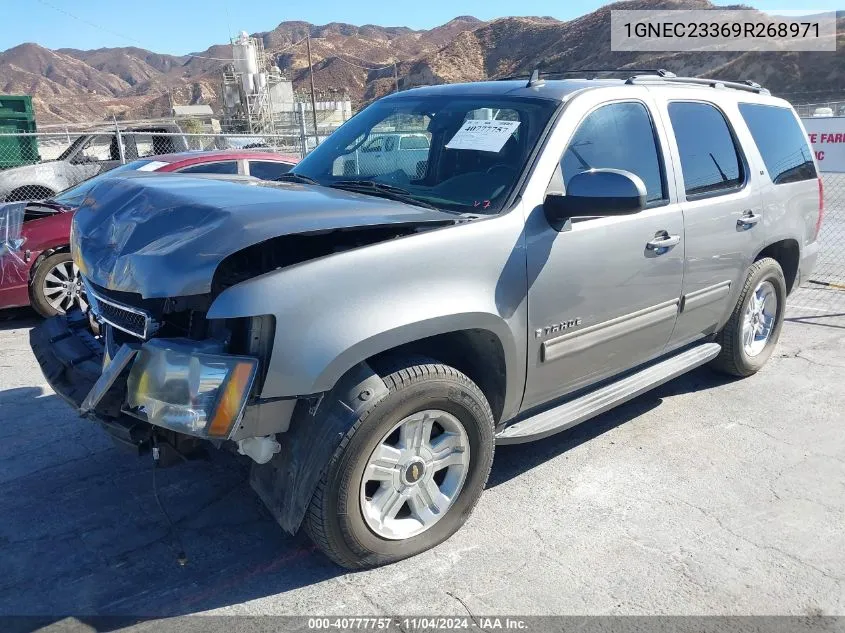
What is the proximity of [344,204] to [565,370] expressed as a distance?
1.37 m

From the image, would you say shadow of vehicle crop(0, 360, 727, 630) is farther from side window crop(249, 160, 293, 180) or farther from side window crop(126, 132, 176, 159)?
side window crop(126, 132, 176, 159)

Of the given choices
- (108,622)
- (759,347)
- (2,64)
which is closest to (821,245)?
(759,347)

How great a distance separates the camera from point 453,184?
11.1 feet

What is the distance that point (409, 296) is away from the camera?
8.94 ft

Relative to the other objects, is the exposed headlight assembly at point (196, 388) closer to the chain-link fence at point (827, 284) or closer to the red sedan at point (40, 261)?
the red sedan at point (40, 261)

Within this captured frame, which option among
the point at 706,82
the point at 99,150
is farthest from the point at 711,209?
the point at 99,150

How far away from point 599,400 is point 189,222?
7.29 feet

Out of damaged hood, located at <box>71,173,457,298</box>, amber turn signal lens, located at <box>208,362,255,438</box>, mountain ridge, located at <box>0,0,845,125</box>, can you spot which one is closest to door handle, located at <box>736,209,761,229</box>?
damaged hood, located at <box>71,173,457,298</box>

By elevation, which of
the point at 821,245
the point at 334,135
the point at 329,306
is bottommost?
the point at 821,245

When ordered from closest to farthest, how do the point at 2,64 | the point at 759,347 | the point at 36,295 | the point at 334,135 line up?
the point at 334,135 → the point at 759,347 → the point at 36,295 → the point at 2,64

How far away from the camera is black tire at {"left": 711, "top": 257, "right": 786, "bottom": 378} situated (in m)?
4.70

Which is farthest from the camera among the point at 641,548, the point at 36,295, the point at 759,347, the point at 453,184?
the point at 36,295

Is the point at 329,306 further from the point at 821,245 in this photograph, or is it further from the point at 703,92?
the point at 821,245

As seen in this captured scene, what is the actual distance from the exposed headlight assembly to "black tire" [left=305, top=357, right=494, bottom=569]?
44 centimetres
